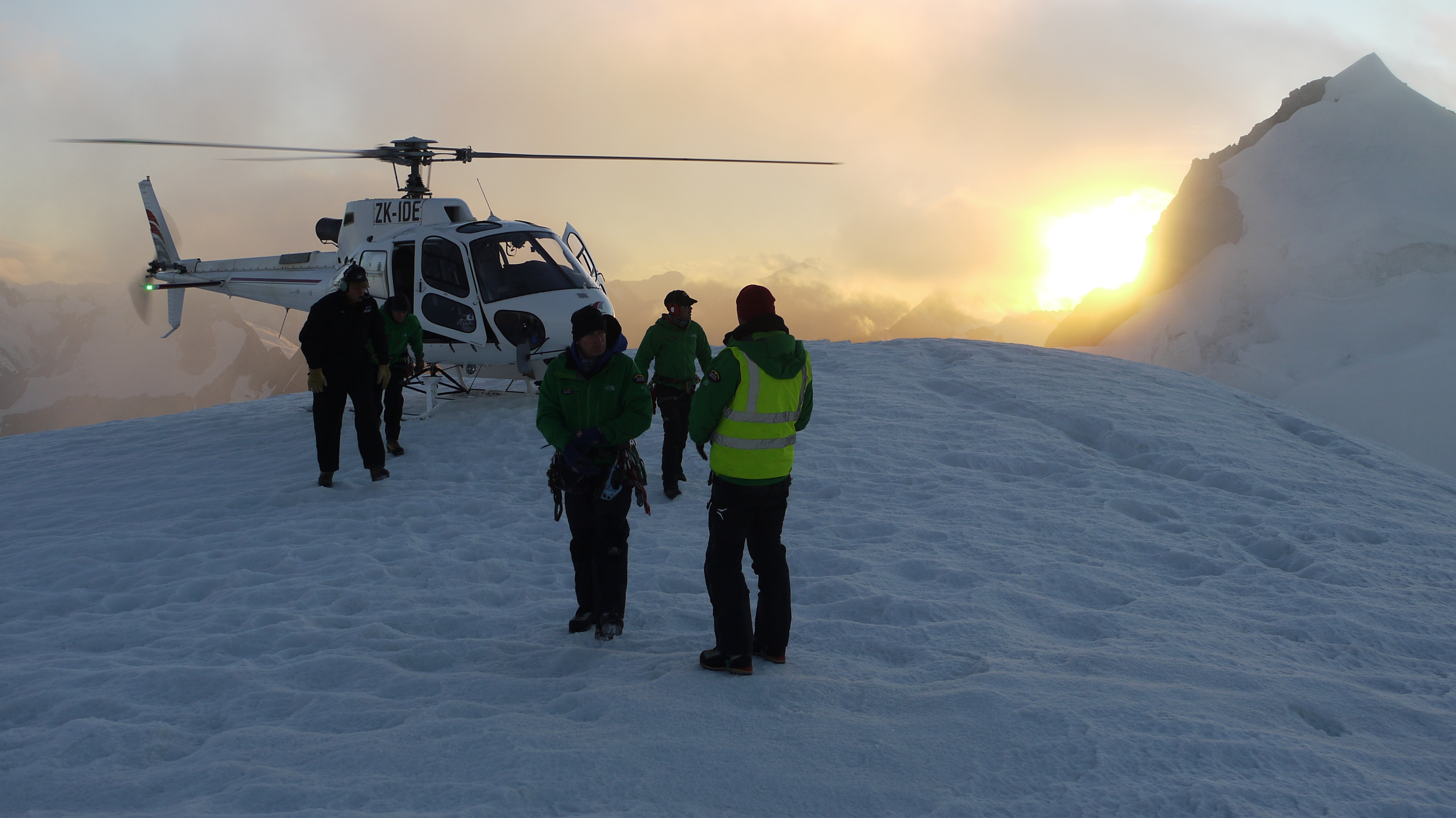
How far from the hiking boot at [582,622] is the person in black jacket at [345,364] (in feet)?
14.3

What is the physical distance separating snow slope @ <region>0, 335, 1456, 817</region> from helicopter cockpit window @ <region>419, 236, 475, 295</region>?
231 cm

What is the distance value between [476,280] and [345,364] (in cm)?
348

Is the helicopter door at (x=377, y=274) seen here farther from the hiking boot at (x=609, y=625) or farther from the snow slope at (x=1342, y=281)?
the snow slope at (x=1342, y=281)

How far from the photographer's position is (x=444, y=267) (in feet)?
37.0

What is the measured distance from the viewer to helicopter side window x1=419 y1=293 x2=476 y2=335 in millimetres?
11195

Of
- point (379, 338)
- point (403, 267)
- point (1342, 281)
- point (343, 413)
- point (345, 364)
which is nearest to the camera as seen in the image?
point (345, 364)

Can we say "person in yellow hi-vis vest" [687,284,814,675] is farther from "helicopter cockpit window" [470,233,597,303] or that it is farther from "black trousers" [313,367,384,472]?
"helicopter cockpit window" [470,233,597,303]

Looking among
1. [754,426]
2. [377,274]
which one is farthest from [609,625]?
[377,274]

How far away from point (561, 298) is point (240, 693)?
742 cm

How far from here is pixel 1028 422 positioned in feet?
35.7

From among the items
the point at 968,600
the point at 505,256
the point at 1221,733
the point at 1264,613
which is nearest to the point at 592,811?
the point at 1221,733

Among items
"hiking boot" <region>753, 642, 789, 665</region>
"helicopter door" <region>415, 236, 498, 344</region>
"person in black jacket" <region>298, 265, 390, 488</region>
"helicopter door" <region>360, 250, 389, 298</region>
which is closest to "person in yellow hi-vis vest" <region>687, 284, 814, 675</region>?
"hiking boot" <region>753, 642, 789, 665</region>

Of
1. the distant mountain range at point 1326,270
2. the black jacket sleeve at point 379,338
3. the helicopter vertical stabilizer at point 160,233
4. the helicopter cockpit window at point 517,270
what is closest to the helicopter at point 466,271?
the helicopter cockpit window at point 517,270

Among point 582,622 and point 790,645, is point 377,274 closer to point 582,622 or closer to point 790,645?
point 582,622
